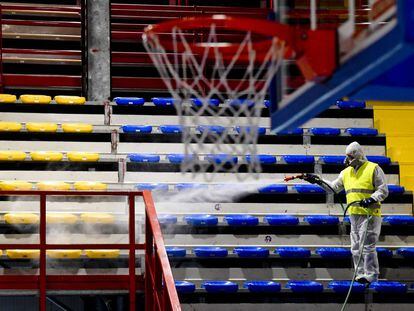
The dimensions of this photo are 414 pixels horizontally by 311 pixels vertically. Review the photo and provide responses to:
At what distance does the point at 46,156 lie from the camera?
11.0 m

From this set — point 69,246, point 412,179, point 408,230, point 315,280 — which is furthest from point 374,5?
point 412,179

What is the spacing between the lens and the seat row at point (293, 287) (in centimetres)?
971

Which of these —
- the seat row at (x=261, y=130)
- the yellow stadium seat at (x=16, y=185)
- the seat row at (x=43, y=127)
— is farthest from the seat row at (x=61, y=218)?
the seat row at (x=261, y=130)

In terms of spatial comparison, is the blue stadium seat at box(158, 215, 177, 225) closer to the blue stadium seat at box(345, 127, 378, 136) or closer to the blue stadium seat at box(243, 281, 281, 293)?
the blue stadium seat at box(243, 281, 281, 293)

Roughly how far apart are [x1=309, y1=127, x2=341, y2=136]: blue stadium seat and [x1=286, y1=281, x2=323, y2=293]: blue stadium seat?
257 cm

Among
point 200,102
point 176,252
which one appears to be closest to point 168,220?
point 176,252

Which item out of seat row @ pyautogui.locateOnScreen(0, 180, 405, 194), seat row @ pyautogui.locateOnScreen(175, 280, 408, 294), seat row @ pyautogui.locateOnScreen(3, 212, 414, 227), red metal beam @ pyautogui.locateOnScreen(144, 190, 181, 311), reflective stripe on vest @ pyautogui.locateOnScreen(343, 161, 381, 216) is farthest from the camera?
seat row @ pyautogui.locateOnScreen(0, 180, 405, 194)

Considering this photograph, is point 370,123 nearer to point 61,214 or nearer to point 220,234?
point 220,234

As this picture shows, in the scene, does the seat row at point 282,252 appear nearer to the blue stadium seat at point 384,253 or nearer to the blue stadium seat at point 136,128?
the blue stadium seat at point 384,253

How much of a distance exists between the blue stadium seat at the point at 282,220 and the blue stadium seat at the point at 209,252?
2.46 feet

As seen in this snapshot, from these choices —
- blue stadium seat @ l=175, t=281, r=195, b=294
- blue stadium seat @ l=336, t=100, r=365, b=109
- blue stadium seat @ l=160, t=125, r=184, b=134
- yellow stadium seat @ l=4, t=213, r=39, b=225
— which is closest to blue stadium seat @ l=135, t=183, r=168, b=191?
blue stadium seat @ l=160, t=125, r=184, b=134

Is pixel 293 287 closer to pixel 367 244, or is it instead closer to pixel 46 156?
pixel 367 244

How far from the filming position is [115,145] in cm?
1148

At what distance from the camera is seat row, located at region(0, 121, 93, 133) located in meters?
11.4
